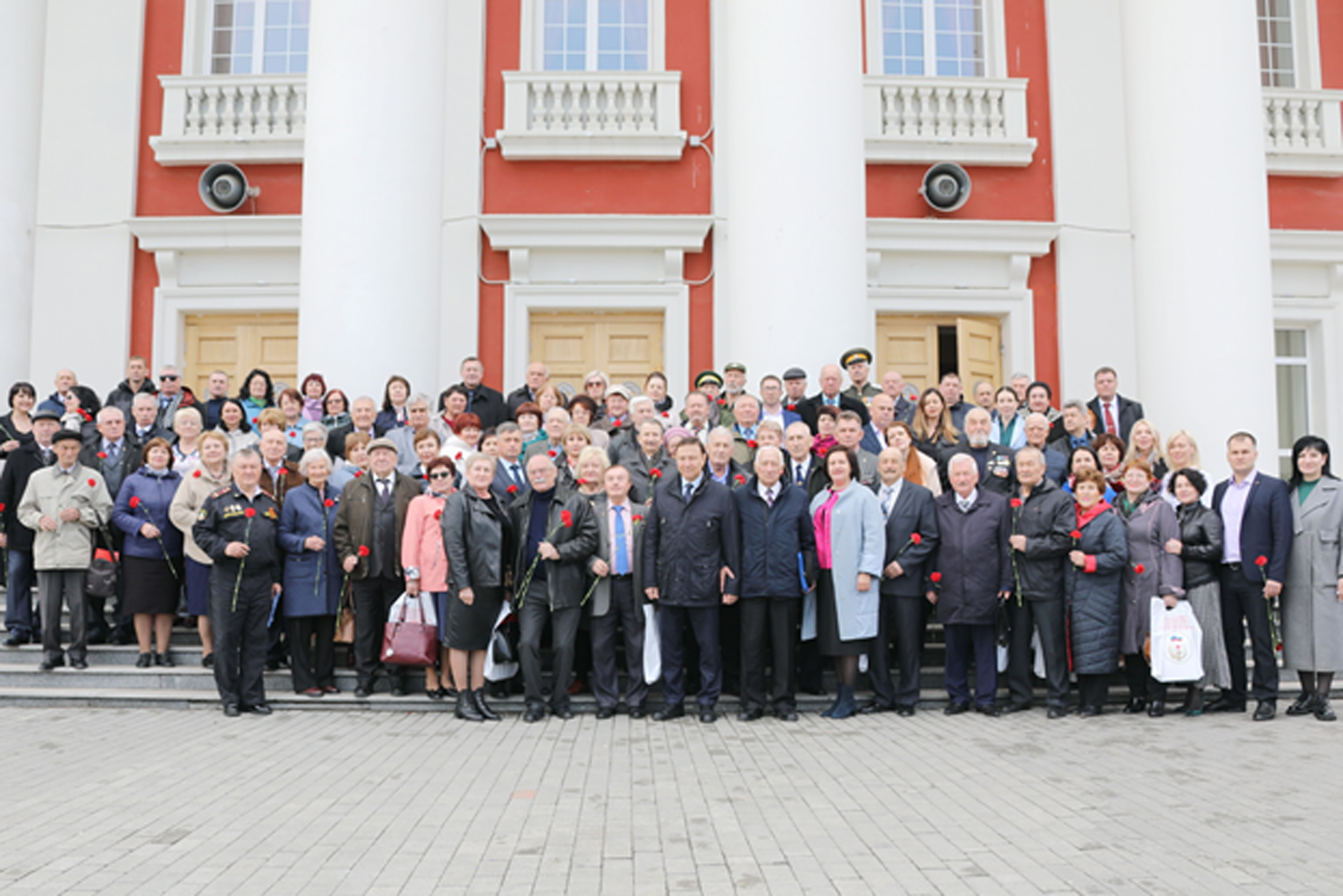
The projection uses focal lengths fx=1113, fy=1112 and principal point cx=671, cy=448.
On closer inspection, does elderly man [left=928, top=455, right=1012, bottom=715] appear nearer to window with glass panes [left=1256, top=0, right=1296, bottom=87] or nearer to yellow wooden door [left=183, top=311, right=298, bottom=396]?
yellow wooden door [left=183, top=311, right=298, bottom=396]

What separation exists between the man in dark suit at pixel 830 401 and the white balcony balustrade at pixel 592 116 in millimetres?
4877

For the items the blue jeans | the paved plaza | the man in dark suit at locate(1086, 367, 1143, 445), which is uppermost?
the man in dark suit at locate(1086, 367, 1143, 445)

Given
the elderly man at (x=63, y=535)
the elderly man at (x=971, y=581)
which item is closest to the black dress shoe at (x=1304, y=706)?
the elderly man at (x=971, y=581)

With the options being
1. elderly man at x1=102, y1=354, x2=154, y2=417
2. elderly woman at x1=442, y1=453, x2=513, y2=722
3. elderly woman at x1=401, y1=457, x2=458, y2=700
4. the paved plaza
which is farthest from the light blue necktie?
elderly man at x1=102, y1=354, x2=154, y2=417

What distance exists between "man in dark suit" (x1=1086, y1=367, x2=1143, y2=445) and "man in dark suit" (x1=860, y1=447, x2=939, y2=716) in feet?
9.61

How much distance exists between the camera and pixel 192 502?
8.07m

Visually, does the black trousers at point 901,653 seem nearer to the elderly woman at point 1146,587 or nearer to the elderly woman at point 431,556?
the elderly woman at point 1146,587

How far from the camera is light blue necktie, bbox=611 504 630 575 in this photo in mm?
7758

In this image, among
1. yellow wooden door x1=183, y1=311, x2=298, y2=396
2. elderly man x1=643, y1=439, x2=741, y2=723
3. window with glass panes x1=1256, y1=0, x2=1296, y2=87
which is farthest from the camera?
window with glass panes x1=1256, y1=0, x2=1296, y2=87

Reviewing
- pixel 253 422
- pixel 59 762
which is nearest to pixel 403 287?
pixel 253 422

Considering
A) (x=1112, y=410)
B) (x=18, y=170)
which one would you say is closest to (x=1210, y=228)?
(x=1112, y=410)

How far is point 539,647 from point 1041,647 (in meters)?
3.52

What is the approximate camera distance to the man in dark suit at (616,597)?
7629mm

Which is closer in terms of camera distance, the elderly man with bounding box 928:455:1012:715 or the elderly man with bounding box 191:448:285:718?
the elderly man with bounding box 191:448:285:718
